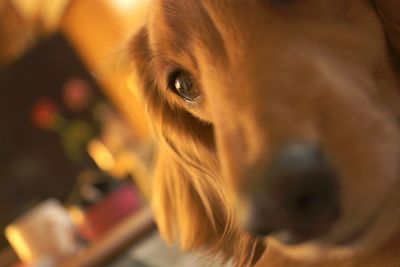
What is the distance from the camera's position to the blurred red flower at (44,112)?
3.91 meters

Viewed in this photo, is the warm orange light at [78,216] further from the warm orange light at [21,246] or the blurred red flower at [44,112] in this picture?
the blurred red flower at [44,112]

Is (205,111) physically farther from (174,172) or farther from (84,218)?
(84,218)

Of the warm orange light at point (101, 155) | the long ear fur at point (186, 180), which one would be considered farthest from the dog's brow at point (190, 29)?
the warm orange light at point (101, 155)

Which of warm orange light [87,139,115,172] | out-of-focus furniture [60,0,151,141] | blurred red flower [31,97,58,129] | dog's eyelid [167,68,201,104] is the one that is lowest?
warm orange light [87,139,115,172]

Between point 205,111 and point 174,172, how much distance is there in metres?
0.24

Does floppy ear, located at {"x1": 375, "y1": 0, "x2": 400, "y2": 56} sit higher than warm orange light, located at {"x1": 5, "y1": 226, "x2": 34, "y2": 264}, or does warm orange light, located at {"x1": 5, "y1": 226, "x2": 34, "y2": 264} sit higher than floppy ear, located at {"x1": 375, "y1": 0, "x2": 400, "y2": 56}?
floppy ear, located at {"x1": 375, "y1": 0, "x2": 400, "y2": 56}

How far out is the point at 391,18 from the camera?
2.08 feet

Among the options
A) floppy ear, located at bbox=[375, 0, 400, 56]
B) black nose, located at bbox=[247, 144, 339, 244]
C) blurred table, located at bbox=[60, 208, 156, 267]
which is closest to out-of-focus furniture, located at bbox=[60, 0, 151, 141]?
blurred table, located at bbox=[60, 208, 156, 267]

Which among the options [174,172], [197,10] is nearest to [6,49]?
[174,172]

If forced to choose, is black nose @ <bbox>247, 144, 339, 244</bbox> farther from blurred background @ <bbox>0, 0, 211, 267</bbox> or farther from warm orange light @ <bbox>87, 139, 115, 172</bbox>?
warm orange light @ <bbox>87, 139, 115, 172</bbox>

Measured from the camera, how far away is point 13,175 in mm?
3768

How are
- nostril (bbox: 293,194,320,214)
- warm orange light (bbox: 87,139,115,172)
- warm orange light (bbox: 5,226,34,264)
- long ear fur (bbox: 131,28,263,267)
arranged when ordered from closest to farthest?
nostril (bbox: 293,194,320,214) → long ear fur (bbox: 131,28,263,267) → warm orange light (bbox: 5,226,34,264) → warm orange light (bbox: 87,139,115,172)

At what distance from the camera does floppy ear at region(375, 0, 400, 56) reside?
0.63 m

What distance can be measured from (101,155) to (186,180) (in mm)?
2386
